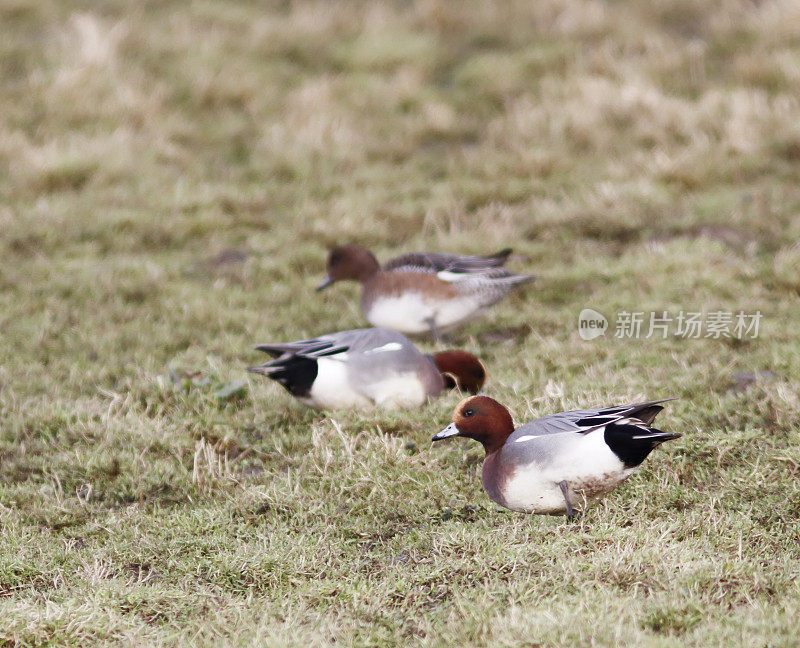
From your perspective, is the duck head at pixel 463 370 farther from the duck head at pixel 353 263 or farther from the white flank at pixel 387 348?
the duck head at pixel 353 263

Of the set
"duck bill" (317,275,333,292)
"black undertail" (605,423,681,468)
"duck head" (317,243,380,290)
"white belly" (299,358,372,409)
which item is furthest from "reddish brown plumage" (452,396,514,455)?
"duck bill" (317,275,333,292)

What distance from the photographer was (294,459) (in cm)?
453

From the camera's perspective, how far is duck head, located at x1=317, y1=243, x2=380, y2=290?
20.5 feet

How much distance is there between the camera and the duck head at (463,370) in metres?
5.08

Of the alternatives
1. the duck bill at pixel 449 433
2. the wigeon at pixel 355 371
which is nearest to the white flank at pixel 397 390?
the wigeon at pixel 355 371

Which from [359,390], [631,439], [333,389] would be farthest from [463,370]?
[631,439]

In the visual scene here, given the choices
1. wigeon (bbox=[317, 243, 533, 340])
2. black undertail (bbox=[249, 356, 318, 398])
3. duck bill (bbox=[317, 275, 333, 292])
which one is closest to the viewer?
black undertail (bbox=[249, 356, 318, 398])

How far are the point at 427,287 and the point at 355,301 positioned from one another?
36.3 inches

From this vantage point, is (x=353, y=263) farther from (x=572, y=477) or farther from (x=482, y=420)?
(x=572, y=477)

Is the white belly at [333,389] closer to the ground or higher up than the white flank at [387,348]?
closer to the ground

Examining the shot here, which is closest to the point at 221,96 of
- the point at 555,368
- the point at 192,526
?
the point at 555,368

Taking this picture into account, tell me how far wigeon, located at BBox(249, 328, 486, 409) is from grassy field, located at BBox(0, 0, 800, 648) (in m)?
0.17

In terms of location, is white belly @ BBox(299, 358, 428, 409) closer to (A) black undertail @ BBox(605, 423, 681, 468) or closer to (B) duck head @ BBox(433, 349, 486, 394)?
(B) duck head @ BBox(433, 349, 486, 394)

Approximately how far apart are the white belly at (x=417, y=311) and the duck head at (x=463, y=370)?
0.88m
